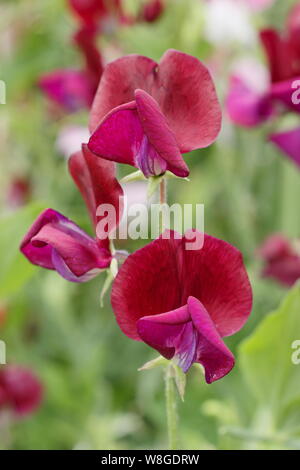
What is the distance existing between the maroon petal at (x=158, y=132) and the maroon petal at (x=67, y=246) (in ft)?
0.25

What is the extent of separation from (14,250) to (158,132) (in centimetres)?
29

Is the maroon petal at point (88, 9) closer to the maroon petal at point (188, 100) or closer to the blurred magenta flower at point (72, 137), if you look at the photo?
the blurred magenta flower at point (72, 137)

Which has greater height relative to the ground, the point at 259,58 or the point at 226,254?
the point at 259,58

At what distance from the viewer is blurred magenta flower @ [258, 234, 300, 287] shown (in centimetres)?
81

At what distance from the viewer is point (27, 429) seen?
3.66ft

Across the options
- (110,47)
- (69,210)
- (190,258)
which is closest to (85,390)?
(69,210)

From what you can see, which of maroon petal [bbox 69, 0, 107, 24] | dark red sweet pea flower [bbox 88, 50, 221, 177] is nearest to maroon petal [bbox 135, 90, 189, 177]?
dark red sweet pea flower [bbox 88, 50, 221, 177]

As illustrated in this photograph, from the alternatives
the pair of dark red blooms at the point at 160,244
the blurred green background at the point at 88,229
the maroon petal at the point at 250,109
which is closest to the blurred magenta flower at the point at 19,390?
the blurred green background at the point at 88,229

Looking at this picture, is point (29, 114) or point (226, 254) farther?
point (29, 114)

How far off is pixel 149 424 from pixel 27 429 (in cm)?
16

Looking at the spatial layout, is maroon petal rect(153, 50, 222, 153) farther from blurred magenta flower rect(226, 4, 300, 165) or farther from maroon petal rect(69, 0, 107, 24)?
maroon petal rect(69, 0, 107, 24)

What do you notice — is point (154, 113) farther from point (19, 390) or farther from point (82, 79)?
point (19, 390)

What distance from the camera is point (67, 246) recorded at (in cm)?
50
